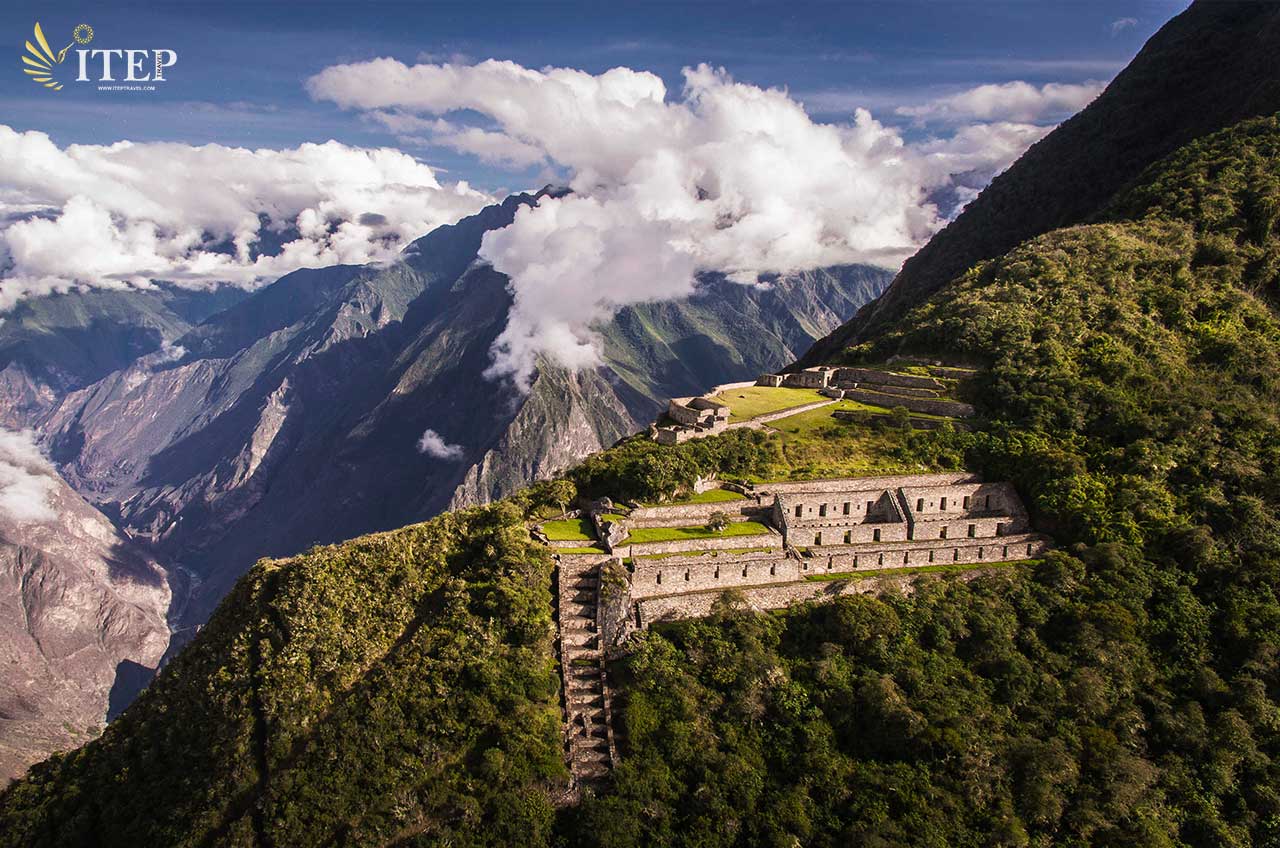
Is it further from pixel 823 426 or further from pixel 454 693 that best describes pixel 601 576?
pixel 823 426

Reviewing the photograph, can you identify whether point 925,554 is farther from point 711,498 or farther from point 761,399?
point 761,399

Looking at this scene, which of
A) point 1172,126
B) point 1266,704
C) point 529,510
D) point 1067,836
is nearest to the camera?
point 1067,836

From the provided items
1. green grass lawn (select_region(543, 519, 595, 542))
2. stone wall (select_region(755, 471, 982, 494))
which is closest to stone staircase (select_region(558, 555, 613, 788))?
green grass lawn (select_region(543, 519, 595, 542))

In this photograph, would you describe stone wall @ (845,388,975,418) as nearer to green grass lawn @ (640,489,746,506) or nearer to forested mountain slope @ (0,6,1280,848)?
forested mountain slope @ (0,6,1280,848)

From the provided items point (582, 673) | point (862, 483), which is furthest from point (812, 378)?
point (582, 673)

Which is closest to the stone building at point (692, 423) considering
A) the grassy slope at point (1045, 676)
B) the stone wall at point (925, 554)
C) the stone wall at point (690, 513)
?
the stone wall at point (690, 513)

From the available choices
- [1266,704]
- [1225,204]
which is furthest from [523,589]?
[1225,204]
